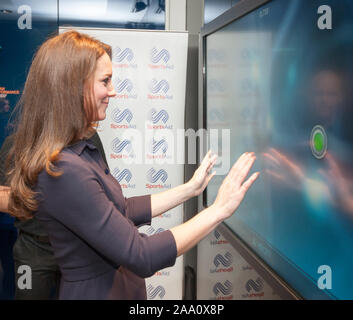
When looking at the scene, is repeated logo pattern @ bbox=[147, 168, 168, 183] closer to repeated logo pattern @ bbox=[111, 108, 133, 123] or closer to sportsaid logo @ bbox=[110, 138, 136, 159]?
sportsaid logo @ bbox=[110, 138, 136, 159]

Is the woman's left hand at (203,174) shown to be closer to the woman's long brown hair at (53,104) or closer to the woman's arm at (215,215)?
the woman's arm at (215,215)

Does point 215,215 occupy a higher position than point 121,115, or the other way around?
point 121,115

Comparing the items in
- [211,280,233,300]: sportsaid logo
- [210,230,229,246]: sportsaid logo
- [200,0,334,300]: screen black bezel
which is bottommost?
[211,280,233,300]: sportsaid logo

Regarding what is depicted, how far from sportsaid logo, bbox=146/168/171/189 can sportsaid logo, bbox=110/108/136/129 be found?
374 millimetres

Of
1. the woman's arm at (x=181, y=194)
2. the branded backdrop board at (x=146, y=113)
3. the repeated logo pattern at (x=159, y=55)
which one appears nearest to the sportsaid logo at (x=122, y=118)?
Result: the branded backdrop board at (x=146, y=113)

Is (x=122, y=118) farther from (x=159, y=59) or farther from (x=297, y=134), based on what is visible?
(x=297, y=134)

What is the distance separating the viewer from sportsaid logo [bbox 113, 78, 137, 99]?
2.92 m

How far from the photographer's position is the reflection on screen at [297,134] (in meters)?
1.07

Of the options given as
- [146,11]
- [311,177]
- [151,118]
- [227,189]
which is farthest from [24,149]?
[146,11]

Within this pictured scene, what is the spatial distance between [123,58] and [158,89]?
0.34m

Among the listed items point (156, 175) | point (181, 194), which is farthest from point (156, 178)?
point (181, 194)

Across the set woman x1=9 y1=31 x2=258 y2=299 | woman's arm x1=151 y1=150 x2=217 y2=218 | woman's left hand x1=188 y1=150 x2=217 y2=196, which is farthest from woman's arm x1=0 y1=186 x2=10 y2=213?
woman's left hand x1=188 y1=150 x2=217 y2=196

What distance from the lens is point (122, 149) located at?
116 inches

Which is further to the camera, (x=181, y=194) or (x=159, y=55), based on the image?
(x=159, y=55)
